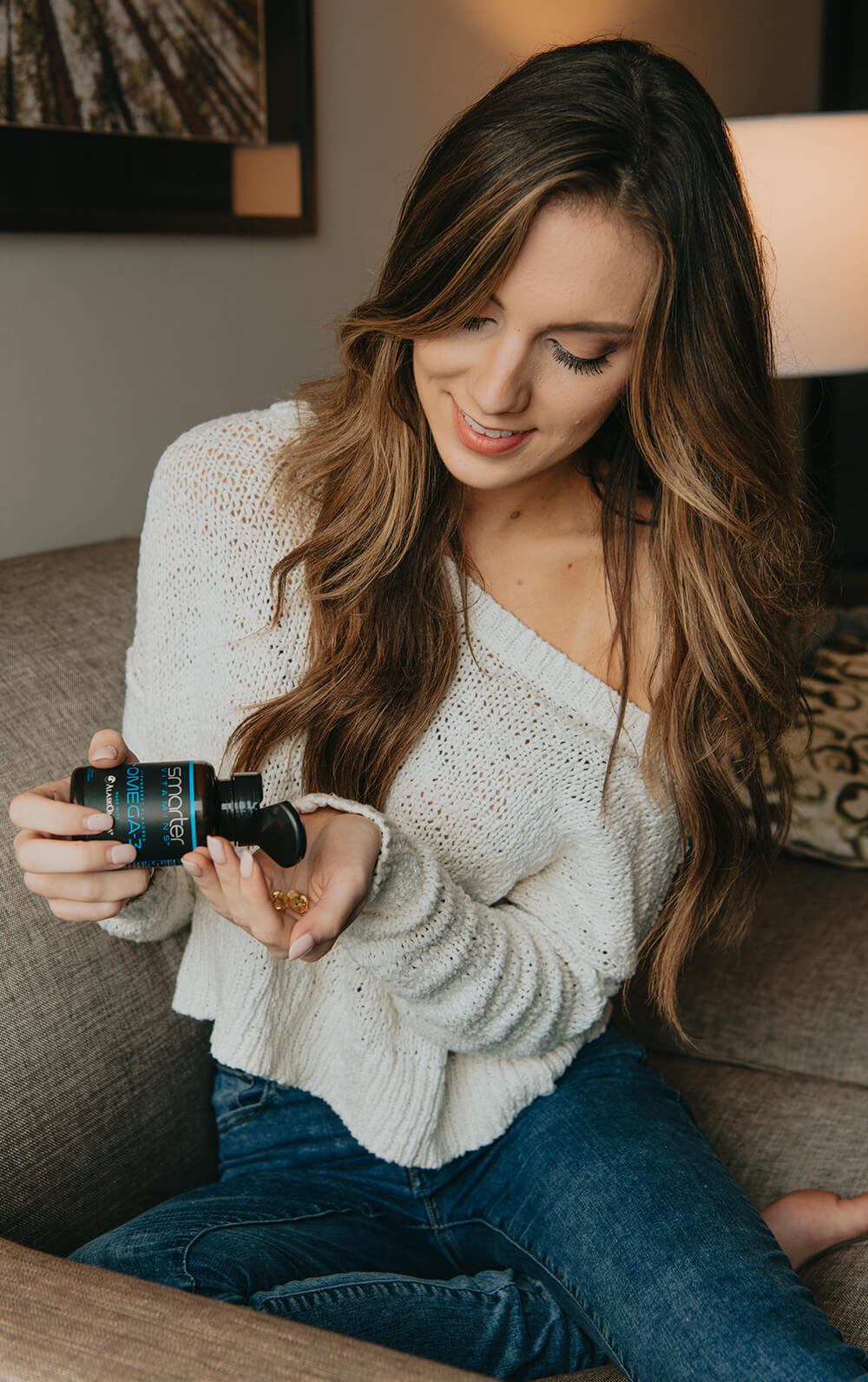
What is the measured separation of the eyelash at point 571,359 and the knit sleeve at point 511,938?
0.38 m

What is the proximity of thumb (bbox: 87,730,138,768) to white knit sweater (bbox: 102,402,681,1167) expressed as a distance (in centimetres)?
26

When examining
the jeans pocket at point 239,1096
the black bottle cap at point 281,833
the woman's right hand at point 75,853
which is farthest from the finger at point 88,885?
the jeans pocket at point 239,1096

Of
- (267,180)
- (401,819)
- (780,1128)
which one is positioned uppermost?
(267,180)

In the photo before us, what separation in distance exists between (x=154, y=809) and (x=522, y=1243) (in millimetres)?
561

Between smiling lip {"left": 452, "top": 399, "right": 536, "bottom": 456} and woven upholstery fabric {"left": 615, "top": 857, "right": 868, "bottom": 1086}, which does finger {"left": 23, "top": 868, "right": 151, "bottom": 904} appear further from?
woven upholstery fabric {"left": 615, "top": 857, "right": 868, "bottom": 1086}

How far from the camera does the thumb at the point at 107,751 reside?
0.81 m

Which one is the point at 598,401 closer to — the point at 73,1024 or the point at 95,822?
the point at 95,822

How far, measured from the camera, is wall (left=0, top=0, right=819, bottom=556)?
1500 millimetres

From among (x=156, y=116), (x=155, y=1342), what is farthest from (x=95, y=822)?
(x=156, y=116)

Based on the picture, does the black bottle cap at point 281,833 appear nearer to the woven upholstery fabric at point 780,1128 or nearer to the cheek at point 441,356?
the cheek at point 441,356

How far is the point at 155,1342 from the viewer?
2.29ft

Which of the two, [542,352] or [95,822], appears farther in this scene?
[542,352]

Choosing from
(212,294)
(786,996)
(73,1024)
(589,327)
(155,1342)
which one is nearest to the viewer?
(155,1342)

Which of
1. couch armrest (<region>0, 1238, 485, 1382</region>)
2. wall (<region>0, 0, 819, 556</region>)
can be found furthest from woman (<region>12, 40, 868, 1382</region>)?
wall (<region>0, 0, 819, 556</region>)
